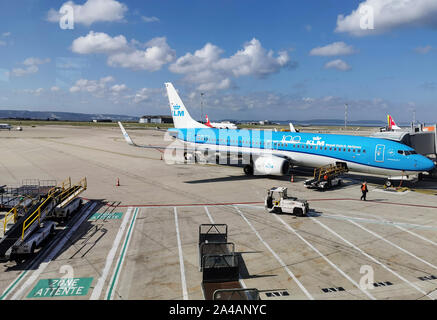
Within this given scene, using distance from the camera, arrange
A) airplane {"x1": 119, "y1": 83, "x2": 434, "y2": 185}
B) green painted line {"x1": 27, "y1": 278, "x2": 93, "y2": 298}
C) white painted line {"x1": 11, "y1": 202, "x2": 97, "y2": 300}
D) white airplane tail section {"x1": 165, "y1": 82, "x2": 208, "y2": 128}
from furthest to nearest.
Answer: white airplane tail section {"x1": 165, "y1": 82, "x2": 208, "y2": 128}
airplane {"x1": 119, "y1": 83, "x2": 434, "y2": 185}
white painted line {"x1": 11, "y1": 202, "x2": 97, "y2": 300}
green painted line {"x1": 27, "y1": 278, "x2": 93, "y2": 298}

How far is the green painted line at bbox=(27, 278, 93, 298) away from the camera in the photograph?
11.7 meters

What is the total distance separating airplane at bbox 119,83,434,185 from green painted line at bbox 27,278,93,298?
16427 mm

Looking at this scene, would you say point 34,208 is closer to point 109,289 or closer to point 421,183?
point 109,289

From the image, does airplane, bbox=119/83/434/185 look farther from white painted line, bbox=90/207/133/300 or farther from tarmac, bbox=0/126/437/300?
white painted line, bbox=90/207/133/300

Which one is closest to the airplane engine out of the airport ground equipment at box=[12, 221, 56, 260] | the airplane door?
the airplane door

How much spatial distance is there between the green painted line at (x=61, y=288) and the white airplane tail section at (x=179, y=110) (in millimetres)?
35609

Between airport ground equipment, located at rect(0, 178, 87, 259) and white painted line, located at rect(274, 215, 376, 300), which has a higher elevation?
airport ground equipment, located at rect(0, 178, 87, 259)

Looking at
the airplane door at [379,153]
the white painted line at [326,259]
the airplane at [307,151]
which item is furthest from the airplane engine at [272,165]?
the white painted line at [326,259]

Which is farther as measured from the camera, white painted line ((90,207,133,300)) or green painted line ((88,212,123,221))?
green painted line ((88,212,123,221))

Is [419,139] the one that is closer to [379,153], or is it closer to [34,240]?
[379,153]

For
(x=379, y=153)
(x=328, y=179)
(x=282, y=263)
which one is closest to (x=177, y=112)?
(x=328, y=179)

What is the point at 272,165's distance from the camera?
3244cm

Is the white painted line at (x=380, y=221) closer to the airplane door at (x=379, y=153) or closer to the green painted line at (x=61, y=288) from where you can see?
the airplane door at (x=379, y=153)
